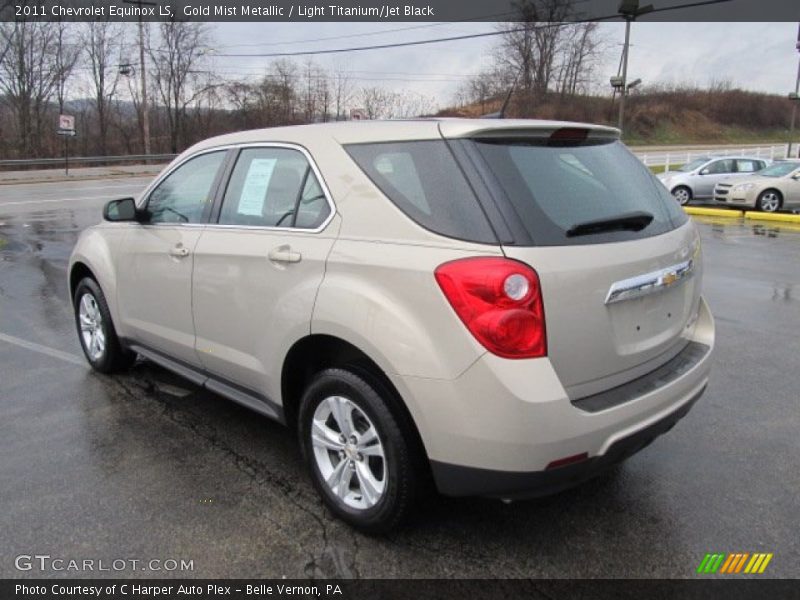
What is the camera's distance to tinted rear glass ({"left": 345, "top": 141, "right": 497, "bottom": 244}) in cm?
247

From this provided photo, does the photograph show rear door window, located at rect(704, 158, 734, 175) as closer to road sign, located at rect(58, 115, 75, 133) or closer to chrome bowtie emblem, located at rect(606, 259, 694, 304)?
chrome bowtie emblem, located at rect(606, 259, 694, 304)

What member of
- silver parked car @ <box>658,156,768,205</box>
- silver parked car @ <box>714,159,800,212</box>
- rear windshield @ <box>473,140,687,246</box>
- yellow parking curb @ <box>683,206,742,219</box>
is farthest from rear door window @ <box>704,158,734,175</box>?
rear windshield @ <box>473,140,687,246</box>

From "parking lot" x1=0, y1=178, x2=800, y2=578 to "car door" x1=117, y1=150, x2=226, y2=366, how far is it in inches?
21.9

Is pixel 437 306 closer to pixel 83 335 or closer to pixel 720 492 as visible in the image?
pixel 720 492

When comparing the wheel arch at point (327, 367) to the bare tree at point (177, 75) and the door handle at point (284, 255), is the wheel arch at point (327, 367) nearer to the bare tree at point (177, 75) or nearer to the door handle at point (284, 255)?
the door handle at point (284, 255)

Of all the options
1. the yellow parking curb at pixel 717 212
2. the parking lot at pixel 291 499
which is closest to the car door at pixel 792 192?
the yellow parking curb at pixel 717 212

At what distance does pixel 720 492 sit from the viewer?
3.20 m

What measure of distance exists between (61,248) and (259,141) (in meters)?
9.23

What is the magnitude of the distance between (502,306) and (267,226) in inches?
56.4

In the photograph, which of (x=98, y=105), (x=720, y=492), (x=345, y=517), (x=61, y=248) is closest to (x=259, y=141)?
(x=345, y=517)

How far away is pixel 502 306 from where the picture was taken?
233 centimetres

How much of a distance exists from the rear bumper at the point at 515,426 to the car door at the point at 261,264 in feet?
2.58

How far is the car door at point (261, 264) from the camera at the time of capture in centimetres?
294

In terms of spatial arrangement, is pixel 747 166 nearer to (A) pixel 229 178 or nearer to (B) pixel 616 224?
(B) pixel 616 224
